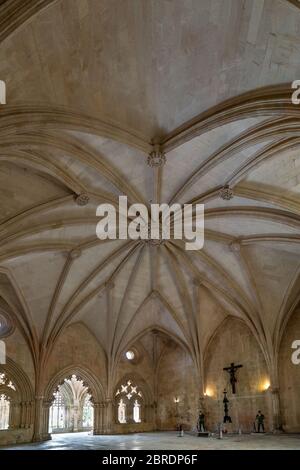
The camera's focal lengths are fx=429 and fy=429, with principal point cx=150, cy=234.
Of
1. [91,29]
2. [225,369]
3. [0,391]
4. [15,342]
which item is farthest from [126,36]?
[225,369]

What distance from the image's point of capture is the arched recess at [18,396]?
1984 cm

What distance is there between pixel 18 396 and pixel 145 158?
13349 millimetres

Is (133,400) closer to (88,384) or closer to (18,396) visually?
(88,384)

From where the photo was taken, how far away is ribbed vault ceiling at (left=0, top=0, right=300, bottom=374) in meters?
9.57

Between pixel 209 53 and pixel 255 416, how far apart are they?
17759 millimetres

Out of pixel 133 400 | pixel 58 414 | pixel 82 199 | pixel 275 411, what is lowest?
pixel 58 414

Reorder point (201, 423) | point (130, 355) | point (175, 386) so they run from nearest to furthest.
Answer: point (201, 423), point (175, 386), point (130, 355)

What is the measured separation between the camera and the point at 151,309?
24.7 m

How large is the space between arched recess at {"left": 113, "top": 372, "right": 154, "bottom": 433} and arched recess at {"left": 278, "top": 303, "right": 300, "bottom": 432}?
9.02 metres

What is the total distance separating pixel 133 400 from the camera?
85.0ft

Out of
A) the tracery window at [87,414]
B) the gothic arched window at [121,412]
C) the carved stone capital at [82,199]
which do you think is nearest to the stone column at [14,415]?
the gothic arched window at [121,412]

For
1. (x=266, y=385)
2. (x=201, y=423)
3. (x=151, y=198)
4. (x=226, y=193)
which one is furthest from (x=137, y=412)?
(x=226, y=193)

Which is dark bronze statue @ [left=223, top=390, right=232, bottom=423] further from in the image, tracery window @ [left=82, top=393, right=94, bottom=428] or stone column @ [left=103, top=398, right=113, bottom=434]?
tracery window @ [left=82, top=393, right=94, bottom=428]

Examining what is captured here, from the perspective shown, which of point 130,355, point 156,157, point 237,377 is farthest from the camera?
point 130,355
